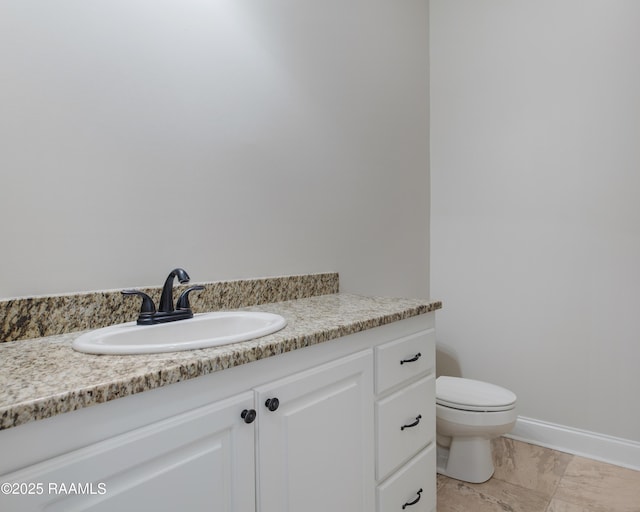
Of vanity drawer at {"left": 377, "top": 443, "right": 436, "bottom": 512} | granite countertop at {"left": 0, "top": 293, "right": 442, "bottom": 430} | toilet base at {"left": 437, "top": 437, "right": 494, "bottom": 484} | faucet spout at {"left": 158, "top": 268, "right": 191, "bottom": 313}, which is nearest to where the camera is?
granite countertop at {"left": 0, "top": 293, "right": 442, "bottom": 430}

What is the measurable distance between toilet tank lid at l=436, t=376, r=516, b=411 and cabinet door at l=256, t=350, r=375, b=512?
0.80 m

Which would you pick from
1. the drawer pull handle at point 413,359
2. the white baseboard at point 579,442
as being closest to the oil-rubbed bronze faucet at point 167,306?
the drawer pull handle at point 413,359

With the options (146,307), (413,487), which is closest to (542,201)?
(413,487)

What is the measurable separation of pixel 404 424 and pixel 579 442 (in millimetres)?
1378

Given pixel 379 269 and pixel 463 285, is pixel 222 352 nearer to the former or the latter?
pixel 379 269

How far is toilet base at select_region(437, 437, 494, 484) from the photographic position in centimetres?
192

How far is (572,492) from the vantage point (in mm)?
1830

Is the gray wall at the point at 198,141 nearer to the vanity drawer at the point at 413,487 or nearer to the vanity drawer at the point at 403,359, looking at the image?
the vanity drawer at the point at 403,359

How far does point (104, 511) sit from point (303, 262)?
1.21 meters

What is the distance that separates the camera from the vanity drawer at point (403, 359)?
1.26 metres

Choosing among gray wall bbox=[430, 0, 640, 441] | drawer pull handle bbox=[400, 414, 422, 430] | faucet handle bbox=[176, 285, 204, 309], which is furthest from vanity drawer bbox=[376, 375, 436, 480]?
gray wall bbox=[430, 0, 640, 441]

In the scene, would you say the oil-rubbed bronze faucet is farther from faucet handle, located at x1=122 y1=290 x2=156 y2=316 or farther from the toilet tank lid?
the toilet tank lid

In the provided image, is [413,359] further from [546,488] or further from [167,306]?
[546,488]

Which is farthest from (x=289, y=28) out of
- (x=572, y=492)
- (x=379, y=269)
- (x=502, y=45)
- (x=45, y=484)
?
(x=572, y=492)
